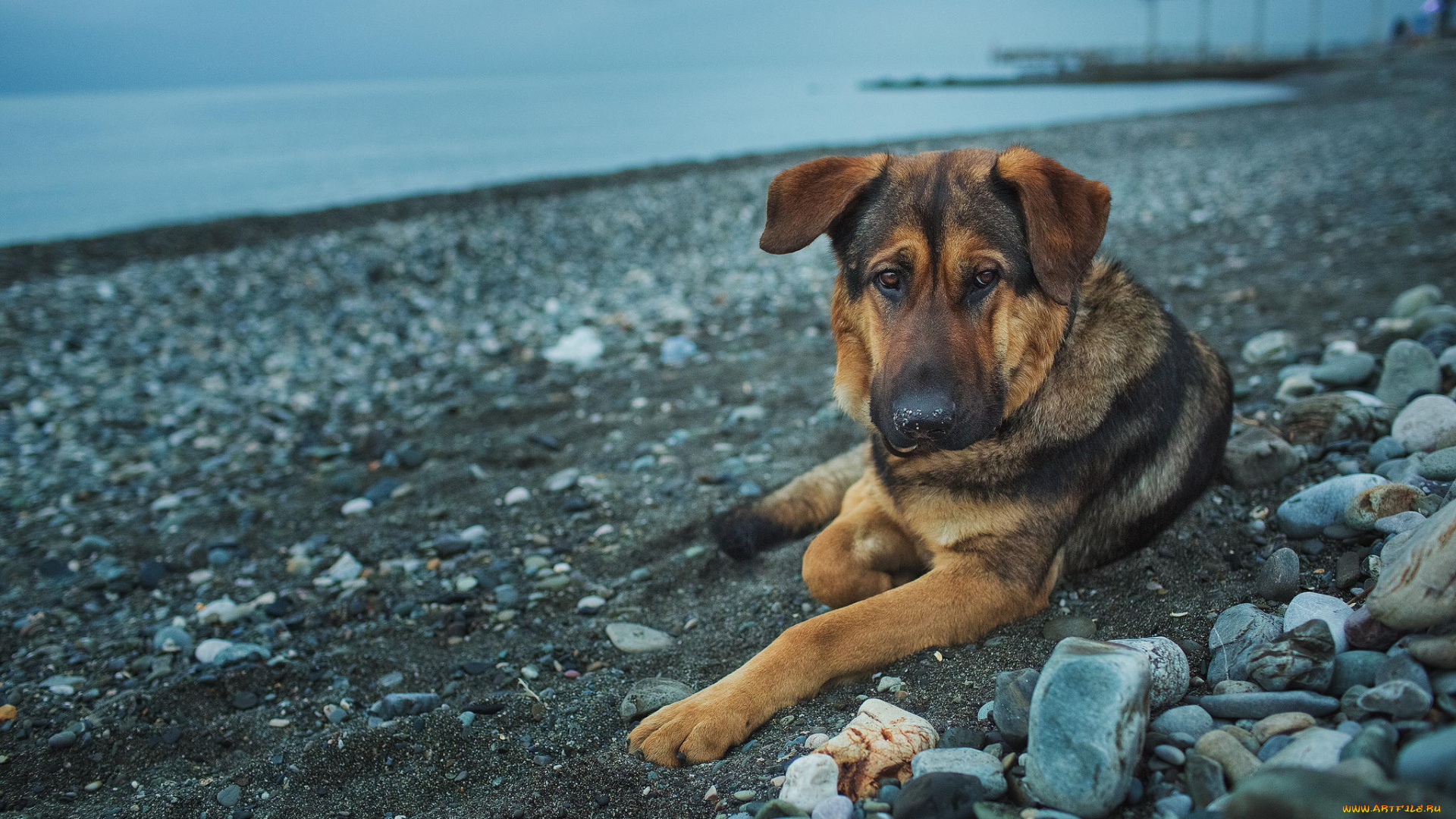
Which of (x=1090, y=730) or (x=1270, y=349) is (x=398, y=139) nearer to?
(x=1270, y=349)

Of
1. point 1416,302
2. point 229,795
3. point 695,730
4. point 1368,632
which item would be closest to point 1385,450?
point 1368,632

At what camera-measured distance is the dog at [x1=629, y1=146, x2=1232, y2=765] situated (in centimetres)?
365

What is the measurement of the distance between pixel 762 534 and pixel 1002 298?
2.07 meters

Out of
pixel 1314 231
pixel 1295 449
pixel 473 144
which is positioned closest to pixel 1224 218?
pixel 1314 231

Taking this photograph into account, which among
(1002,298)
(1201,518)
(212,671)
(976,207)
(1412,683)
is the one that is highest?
(976,207)

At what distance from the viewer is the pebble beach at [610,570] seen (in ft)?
9.13

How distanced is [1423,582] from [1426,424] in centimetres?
242

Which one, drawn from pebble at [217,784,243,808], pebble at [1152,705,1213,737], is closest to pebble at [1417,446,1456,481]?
pebble at [1152,705,1213,737]

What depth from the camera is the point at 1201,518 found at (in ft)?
14.8

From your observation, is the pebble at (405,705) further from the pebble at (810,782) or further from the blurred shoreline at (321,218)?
the blurred shoreline at (321,218)

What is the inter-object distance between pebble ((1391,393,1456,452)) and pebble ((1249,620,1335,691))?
2.20 m

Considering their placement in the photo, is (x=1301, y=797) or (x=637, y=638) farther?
(x=637, y=638)

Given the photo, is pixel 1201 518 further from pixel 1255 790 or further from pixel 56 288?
pixel 56 288

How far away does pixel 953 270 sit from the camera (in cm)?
378
